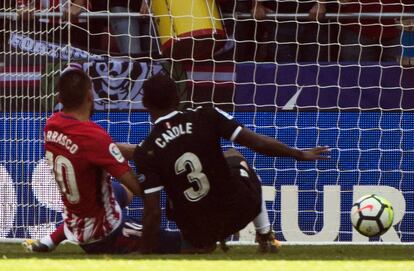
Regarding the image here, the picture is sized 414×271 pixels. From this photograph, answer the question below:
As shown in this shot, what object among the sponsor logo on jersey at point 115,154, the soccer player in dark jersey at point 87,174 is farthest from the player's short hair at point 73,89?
the sponsor logo on jersey at point 115,154

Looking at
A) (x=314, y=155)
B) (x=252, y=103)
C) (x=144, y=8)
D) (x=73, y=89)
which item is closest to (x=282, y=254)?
(x=314, y=155)

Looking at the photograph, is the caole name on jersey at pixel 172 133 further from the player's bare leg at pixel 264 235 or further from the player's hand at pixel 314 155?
the player's hand at pixel 314 155

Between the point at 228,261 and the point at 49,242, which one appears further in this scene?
the point at 49,242

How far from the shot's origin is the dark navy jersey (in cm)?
725

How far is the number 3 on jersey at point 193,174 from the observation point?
7.29 meters

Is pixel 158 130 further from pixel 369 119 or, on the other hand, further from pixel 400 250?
pixel 369 119

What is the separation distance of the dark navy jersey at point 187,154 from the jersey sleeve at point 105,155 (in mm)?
135

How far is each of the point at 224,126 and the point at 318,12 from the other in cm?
270

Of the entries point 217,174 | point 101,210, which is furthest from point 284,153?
point 101,210

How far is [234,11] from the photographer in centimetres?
976

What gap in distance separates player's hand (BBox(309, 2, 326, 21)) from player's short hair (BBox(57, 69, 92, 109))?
2900 millimetres

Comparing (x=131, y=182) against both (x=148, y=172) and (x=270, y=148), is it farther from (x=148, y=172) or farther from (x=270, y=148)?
(x=270, y=148)

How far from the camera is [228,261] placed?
21.4 feet

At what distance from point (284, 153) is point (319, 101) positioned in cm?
222
